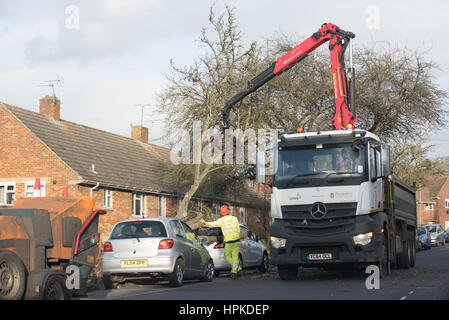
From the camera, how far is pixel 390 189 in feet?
55.8

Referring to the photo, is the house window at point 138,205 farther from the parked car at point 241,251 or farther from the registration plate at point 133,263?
the registration plate at point 133,263

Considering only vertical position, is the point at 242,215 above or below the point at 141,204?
below

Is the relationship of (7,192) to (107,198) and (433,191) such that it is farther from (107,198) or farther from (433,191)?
(433,191)

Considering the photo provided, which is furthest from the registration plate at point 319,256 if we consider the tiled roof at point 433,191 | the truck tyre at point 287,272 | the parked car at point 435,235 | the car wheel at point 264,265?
the tiled roof at point 433,191

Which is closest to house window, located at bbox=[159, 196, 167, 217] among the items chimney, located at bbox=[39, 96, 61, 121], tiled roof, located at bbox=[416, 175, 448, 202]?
chimney, located at bbox=[39, 96, 61, 121]

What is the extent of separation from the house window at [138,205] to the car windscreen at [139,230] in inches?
779

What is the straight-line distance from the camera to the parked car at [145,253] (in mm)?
14484

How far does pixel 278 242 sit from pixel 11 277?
7.22 metres

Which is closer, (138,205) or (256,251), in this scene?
(256,251)

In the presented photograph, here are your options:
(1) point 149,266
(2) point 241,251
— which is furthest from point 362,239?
(2) point 241,251

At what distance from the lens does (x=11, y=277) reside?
9.33m

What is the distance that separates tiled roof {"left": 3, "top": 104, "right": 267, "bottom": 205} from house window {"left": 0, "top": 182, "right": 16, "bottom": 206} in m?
2.88

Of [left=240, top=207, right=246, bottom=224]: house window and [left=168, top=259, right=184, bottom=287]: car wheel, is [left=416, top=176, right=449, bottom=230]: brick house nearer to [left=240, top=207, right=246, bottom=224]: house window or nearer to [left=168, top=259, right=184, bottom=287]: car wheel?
[left=240, top=207, right=246, bottom=224]: house window
